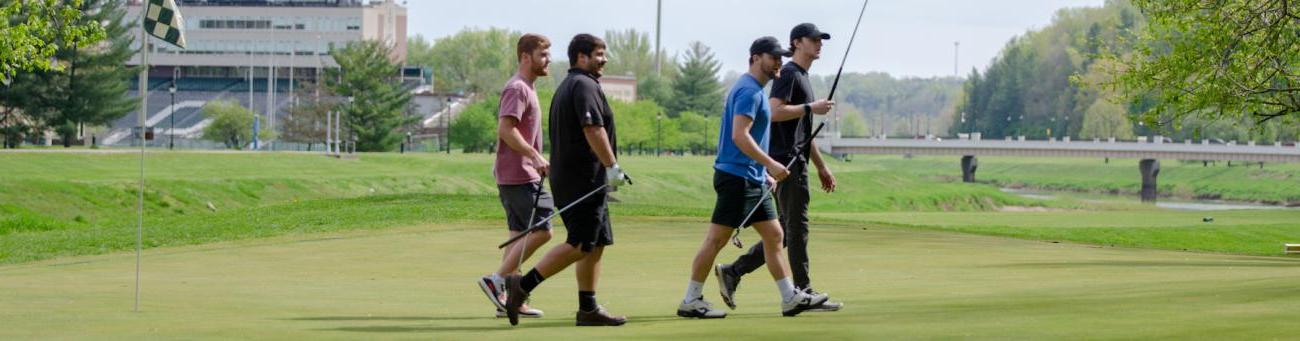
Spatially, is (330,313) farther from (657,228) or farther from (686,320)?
(657,228)

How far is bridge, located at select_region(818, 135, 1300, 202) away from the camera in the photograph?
132m

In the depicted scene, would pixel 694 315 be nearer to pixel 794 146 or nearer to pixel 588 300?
pixel 588 300

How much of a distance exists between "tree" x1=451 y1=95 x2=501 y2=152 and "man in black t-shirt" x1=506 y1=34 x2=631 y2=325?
379ft

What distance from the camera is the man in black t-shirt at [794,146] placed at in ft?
46.6

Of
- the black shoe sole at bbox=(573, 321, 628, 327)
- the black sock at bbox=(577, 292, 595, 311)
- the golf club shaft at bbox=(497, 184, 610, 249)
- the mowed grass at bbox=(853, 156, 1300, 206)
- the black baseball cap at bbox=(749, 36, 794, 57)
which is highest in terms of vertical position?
the black baseball cap at bbox=(749, 36, 794, 57)

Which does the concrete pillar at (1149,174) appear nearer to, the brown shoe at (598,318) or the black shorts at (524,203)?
the black shorts at (524,203)

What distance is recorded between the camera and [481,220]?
32.4 metres

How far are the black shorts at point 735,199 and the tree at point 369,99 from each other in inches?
4005

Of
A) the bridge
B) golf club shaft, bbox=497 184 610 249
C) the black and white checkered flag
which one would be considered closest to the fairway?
golf club shaft, bbox=497 184 610 249

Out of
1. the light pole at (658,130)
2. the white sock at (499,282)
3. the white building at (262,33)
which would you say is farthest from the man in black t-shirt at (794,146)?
the white building at (262,33)

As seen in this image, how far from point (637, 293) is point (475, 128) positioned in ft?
373

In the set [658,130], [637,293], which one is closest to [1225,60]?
[637,293]

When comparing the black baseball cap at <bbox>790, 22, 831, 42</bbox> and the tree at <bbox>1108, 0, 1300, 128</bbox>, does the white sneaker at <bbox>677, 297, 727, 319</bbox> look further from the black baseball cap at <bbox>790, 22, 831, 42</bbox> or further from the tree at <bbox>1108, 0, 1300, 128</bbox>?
the tree at <bbox>1108, 0, 1300, 128</bbox>

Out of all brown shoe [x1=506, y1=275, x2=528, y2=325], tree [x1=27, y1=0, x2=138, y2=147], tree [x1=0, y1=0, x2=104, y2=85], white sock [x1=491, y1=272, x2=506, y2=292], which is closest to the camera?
brown shoe [x1=506, y1=275, x2=528, y2=325]
